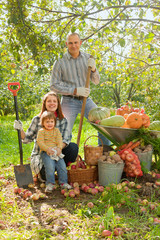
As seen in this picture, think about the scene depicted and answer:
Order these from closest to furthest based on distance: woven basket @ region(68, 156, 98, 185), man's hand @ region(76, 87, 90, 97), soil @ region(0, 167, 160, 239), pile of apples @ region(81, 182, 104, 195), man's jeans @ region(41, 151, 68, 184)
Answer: soil @ region(0, 167, 160, 239) → pile of apples @ region(81, 182, 104, 195) → man's jeans @ region(41, 151, 68, 184) → woven basket @ region(68, 156, 98, 185) → man's hand @ region(76, 87, 90, 97)

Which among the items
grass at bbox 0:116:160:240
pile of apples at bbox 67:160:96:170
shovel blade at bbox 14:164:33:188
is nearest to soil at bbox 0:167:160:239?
grass at bbox 0:116:160:240

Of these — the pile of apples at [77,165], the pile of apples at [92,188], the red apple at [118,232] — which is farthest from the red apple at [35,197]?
the red apple at [118,232]

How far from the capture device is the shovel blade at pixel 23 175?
3121 mm

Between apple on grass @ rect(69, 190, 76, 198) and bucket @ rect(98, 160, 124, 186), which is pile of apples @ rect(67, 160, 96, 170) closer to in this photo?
bucket @ rect(98, 160, 124, 186)

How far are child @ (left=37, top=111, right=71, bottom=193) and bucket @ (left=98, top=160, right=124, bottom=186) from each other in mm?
414

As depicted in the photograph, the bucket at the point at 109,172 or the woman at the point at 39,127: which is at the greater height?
the woman at the point at 39,127

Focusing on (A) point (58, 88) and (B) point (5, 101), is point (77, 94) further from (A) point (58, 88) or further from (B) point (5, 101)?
(B) point (5, 101)

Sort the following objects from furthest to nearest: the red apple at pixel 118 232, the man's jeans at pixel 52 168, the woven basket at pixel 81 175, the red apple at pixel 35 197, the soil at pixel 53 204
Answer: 1. the woven basket at pixel 81 175
2. the man's jeans at pixel 52 168
3. the red apple at pixel 35 197
4. the soil at pixel 53 204
5. the red apple at pixel 118 232

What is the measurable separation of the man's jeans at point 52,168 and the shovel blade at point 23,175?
9.0 inches

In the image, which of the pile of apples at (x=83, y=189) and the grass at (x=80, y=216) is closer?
the grass at (x=80, y=216)

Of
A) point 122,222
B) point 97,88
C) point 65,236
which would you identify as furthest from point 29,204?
point 97,88

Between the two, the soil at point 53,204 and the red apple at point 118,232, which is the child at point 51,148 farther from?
the red apple at point 118,232

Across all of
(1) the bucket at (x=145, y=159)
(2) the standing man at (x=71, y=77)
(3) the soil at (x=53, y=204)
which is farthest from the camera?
(2) the standing man at (x=71, y=77)

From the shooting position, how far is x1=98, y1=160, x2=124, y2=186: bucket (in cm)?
307
